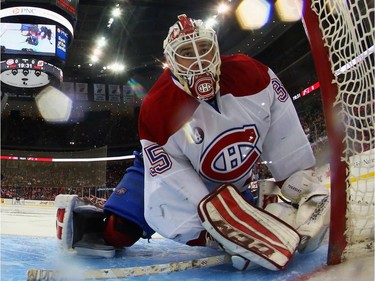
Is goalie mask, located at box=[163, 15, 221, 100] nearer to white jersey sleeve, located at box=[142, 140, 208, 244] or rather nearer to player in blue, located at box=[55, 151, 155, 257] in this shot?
white jersey sleeve, located at box=[142, 140, 208, 244]

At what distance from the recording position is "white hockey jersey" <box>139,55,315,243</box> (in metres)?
0.94

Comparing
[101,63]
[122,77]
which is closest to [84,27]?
[101,63]

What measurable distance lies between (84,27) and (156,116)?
1030 cm

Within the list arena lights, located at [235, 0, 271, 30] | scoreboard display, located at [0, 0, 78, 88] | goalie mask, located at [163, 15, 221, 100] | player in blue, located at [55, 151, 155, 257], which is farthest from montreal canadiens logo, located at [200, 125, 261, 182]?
arena lights, located at [235, 0, 271, 30]

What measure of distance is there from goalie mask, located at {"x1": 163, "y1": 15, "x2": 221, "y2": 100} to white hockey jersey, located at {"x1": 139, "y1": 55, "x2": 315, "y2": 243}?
1.9 inches

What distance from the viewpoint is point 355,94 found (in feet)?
2.48

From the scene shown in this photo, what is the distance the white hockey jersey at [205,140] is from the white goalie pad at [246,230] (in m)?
0.10

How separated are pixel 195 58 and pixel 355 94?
0.37 metres

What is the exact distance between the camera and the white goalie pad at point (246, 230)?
2.39 feet

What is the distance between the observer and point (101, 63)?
42.0ft

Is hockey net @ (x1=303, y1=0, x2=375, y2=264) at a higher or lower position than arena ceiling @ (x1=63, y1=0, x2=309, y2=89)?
lower

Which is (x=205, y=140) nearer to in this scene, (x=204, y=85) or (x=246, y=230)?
(x=204, y=85)

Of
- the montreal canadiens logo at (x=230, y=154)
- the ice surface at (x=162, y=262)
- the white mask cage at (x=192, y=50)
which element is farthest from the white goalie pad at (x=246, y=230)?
the white mask cage at (x=192, y=50)

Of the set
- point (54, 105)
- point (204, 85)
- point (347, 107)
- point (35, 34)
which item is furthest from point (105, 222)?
point (54, 105)
